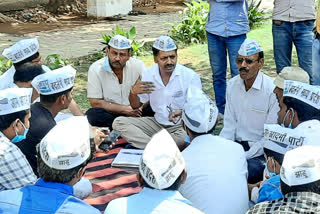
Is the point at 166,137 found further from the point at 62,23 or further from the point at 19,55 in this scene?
the point at 62,23

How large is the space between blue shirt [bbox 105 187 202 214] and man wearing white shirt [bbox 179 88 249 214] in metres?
0.58

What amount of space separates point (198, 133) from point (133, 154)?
4.41 feet

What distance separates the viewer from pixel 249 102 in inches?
187

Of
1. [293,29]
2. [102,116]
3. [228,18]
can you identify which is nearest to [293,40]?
[293,29]

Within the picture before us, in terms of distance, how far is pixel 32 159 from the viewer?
13.0 feet

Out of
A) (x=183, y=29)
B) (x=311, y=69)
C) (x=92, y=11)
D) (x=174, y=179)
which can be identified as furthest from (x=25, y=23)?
(x=174, y=179)

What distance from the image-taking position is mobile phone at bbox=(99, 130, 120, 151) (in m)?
4.95

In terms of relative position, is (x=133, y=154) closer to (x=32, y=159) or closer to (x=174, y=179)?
(x=32, y=159)

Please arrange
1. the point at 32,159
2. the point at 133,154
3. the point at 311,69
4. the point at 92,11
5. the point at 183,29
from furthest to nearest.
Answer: the point at 92,11 < the point at 183,29 < the point at 311,69 < the point at 133,154 < the point at 32,159

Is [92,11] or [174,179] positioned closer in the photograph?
[174,179]

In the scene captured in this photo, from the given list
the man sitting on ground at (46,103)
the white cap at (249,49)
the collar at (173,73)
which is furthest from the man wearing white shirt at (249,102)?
the man sitting on ground at (46,103)

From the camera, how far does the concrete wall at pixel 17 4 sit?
1470 centimetres

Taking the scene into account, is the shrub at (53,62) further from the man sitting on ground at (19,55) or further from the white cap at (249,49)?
the white cap at (249,49)

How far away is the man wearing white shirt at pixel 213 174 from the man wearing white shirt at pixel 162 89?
1698mm
